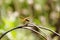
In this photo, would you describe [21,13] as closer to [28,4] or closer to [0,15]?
[28,4]

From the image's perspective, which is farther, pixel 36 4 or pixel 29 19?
pixel 36 4

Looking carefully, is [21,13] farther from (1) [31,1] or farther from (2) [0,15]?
(2) [0,15]

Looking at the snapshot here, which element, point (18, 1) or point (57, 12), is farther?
point (57, 12)

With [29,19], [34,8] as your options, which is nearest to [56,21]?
[34,8]

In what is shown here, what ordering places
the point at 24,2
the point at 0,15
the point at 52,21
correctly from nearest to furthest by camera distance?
1. the point at 0,15
2. the point at 24,2
3. the point at 52,21

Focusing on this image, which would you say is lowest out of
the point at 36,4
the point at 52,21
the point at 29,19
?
the point at 52,21

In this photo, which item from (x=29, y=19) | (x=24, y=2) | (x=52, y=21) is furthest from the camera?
(x=52, y=21)

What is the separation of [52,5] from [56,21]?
0.25 meters

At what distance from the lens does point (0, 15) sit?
2.42 metres

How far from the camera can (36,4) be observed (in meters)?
3.05

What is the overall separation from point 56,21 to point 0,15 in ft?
3.01

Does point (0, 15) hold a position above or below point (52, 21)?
above

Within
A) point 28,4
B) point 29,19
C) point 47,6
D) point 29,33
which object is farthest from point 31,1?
point 29,19

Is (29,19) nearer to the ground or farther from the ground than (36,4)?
farther from the ground
